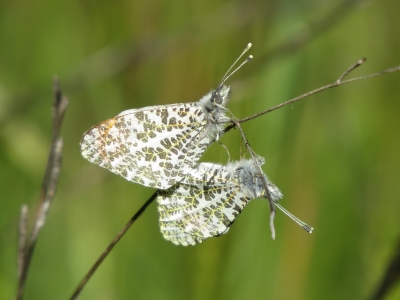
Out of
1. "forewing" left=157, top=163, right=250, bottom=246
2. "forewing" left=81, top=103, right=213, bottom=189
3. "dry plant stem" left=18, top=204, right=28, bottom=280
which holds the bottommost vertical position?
"dry plant stem" left=18, top=204, right=28, bottom=280

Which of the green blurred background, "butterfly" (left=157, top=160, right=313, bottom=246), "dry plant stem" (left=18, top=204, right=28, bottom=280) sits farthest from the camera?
the green blurred background

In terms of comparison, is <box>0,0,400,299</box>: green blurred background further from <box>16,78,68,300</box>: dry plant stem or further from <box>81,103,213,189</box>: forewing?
<box>16,78,68,300</box>: dry plant stem

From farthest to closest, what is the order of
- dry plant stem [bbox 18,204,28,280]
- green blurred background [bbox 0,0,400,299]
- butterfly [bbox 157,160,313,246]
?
green blurred background [bbox 0,0,400,299]
butterfly [bbox 157,160,313,246]
dry plant stem [bbox 18,204,28,280]

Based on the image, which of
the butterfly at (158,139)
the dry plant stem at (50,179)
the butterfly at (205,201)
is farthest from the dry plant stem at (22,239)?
the butterfly at (205,201)

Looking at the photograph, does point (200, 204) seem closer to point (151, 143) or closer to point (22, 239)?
point (151, 143)

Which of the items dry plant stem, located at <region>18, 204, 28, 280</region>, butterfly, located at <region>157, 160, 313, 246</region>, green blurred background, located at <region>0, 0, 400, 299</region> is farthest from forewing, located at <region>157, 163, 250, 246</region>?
dry plant stem, located at <region>18, 204, 28, 280</region>

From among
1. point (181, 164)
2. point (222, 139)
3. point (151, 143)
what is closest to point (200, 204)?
point (181, 164)

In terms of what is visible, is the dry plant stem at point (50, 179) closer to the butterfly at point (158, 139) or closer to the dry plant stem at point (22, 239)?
the dry plant stem at point (22, 239)

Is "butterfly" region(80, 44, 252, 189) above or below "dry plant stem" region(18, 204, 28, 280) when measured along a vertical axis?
above
